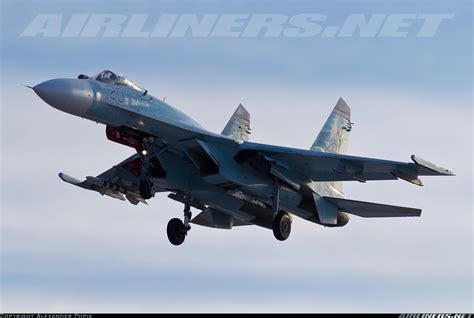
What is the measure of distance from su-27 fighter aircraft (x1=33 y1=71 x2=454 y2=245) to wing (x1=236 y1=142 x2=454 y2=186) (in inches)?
1.2

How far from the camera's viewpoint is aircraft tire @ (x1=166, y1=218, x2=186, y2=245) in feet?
119

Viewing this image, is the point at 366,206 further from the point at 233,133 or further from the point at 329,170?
the point at 233,133

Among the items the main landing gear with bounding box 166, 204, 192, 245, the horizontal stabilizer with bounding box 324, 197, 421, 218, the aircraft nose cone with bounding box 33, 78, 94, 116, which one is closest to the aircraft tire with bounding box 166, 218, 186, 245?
the main landing gear with bounding box 166, 204, 192, 245

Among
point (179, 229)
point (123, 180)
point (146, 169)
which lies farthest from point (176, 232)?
point (146, 169)

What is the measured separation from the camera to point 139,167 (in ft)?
118

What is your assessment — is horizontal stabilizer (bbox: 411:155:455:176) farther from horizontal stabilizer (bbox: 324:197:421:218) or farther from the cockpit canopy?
the cockpit canopy

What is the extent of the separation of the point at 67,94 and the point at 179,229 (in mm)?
7592

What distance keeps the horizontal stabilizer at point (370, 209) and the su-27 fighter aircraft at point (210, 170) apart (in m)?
0.03

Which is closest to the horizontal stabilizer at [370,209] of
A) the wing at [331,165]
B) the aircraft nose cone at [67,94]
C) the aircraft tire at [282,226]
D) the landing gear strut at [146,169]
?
the wing at [331,165]

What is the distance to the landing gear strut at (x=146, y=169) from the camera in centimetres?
3256

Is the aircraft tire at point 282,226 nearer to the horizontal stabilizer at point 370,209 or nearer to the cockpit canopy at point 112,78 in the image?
the horizontal stabilizer at point 370,209

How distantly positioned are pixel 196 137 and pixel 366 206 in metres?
6.06

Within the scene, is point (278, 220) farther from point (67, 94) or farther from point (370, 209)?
point (67, 94)

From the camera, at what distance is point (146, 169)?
32.9 meters
